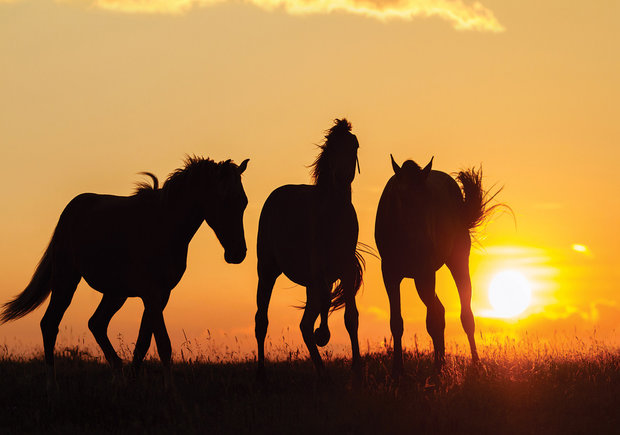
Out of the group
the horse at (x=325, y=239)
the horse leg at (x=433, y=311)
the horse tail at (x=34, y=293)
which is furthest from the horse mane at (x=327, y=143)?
the horse tail at (x=34, y=293)

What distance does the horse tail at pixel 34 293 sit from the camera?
501 inches

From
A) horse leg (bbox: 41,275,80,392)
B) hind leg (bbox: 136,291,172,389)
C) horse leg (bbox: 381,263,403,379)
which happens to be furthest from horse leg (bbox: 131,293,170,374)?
horse leg (bbox: 381,263,403,379)

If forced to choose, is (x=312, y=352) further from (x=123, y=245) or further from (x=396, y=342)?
(x=123, y=245)

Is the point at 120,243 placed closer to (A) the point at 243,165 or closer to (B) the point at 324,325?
(A) the point at 243,165

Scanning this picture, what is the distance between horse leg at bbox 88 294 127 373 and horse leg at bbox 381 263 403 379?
4.17 metres

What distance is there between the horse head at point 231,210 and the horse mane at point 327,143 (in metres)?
1.09

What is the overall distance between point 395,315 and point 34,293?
5693mm

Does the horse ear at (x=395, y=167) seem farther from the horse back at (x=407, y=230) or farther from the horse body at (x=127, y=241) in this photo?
the horse body at (x=127, y=241)

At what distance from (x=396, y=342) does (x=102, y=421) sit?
4173 mm

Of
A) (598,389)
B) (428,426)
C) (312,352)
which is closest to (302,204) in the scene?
(312,352)

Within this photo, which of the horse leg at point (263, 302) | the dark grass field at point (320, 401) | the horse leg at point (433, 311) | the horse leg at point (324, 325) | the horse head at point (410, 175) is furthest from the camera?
the horse leg at point (263, 302)

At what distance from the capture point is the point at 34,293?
12727 mm

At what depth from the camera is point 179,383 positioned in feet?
37.2

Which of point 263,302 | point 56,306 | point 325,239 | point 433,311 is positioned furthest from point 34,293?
point 433,311
